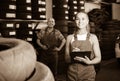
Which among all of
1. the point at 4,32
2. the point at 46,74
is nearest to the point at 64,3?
the point at 4,32

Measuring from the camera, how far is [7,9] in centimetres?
511

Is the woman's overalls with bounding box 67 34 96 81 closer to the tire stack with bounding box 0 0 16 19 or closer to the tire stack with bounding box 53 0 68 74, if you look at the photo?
the tire stack with bounding box 0 0 16 19

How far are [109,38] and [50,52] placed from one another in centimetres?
383

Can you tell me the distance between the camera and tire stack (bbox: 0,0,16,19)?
5.04 meters

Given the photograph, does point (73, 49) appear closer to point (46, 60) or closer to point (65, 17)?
point (46, 60)

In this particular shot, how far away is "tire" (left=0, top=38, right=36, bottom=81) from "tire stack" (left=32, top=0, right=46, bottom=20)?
4.68 m

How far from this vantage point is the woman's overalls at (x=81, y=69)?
103 inches

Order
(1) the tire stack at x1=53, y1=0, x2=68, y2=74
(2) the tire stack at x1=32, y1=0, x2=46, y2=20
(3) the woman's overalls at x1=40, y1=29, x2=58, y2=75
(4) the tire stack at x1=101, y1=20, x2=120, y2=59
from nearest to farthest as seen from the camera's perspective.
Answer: (3) the woman's overalls at x1=40, y1=29, x2=58, y2=75 → (2) the tire stack at x1=32, y1=0, x2=46, y2=20 → (1) the tire stack at x1=53, y1=0, x2=68, y2=74 → (4) the tire stack at x1=101, y1=20, x2=120, y2=59

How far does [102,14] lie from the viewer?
9.25 meters

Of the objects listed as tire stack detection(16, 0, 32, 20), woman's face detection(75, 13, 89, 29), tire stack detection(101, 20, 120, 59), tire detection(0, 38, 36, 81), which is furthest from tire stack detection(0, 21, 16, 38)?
tire stack detection(101, 20, 120, 59)

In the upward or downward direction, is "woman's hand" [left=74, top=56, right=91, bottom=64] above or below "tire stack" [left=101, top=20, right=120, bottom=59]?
above

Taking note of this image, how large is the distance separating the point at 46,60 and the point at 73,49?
2904mm

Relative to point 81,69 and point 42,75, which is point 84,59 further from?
point 42,75

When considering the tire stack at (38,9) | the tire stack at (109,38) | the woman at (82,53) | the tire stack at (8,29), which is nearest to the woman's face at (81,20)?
the woman at (82,53)
